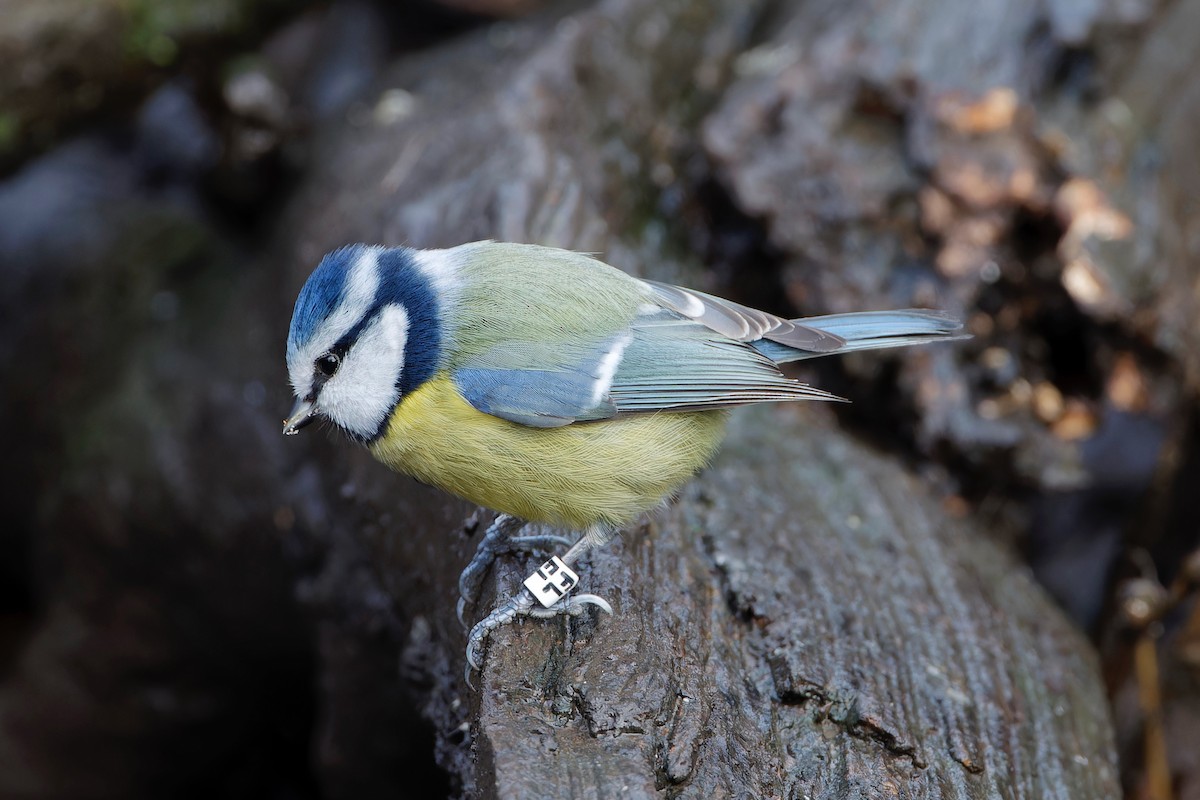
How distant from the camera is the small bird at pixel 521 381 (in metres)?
1.98

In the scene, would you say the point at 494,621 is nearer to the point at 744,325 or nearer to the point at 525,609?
the point at 525,609

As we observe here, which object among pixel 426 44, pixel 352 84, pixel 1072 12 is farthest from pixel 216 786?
pixel 1072 12

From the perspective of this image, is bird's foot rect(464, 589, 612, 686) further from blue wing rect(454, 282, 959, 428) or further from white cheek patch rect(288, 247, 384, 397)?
white cheek patch rect(288, 247, 384, 397)

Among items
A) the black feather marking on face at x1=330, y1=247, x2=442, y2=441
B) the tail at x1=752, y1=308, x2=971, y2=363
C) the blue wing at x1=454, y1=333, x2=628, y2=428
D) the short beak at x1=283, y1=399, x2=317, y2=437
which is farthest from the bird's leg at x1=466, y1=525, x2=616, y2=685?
the tail at x1=752, y1=308, x2=971, y2=363

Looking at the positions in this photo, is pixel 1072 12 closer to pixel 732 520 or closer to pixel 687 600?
pixel 732 520

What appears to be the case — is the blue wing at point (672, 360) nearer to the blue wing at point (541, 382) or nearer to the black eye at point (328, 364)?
the blue wing at point (541, 382)

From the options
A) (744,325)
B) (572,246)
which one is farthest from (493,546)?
(572,246)

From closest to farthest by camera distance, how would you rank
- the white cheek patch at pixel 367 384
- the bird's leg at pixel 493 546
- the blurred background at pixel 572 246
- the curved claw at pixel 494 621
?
the curved claw at pixel 494 621 < the white cheek patch at pixel 367 384 < the bird's leg at pixel 493 546 < the blurred background at pixel 572 246

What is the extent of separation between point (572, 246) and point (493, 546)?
0.92 metres

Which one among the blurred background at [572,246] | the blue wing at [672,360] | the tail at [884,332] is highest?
the tail at [884,332]

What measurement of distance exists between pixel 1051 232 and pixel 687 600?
1694 millimetres

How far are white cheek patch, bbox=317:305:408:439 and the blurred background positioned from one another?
43cm

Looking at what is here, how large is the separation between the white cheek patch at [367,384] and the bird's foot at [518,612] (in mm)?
431

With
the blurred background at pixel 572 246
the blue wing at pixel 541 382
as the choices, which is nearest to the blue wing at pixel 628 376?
the blue wing at pixel 541 382
